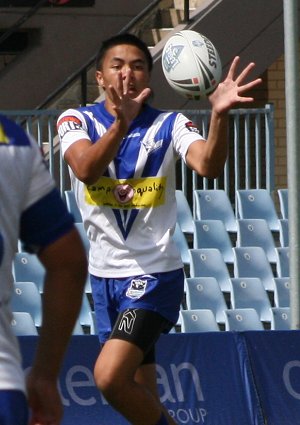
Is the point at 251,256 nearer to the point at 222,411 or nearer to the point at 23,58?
the point at 222,411

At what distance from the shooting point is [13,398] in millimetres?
3025

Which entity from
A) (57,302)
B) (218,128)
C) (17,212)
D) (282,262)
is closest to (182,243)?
(282,262)

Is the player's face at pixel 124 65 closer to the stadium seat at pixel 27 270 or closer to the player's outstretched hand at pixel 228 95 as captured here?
the player's outstretched hand at pixel 228 95

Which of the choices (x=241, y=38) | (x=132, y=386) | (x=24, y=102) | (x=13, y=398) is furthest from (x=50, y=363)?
(x=24, y=102)

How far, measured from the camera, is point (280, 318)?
32.8 ft

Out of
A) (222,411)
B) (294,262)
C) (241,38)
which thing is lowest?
(222,411)

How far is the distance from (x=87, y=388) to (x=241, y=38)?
649cm

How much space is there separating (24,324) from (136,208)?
3.37m

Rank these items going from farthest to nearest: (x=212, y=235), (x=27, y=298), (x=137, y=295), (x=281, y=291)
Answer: (x=212, y=235) < (x=281, y=291) < (x=27, y=298) < (x=137, y=295)

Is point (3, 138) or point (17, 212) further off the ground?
point (3, 138)

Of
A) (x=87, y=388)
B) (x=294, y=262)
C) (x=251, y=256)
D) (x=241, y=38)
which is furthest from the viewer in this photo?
(x=241, y=38)

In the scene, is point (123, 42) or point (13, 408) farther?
point (123, 42)

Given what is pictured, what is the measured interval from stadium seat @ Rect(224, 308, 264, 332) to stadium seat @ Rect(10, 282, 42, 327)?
1.38 meters

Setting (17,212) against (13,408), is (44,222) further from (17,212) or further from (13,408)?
(13,408)
